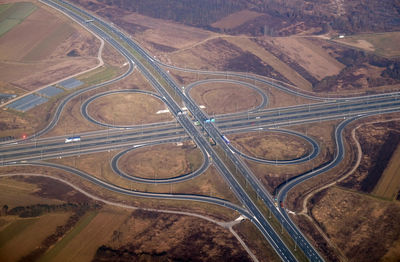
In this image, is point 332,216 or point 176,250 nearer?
point 176,250

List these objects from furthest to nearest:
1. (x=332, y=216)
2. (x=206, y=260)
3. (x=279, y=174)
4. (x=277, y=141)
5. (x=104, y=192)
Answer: (x=277, y=141)
(x=279, y=174)
(x=104, y=192)
(x=332, y=216)
(x=206, y=260)

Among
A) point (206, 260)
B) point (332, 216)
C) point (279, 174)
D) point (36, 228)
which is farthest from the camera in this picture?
point (279, 174)

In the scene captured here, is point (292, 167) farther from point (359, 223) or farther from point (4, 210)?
point (4, 210)

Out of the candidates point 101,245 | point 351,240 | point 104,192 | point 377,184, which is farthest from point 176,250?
point 377,184

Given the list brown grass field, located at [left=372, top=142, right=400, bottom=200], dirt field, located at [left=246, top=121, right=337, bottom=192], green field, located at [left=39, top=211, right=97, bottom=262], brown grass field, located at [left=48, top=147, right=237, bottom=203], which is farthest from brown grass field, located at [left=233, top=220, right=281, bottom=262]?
brown grass field, located at [left=372, top=142, right=400, bottom=200]

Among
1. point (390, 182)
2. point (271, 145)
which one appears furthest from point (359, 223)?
point (271, 145)

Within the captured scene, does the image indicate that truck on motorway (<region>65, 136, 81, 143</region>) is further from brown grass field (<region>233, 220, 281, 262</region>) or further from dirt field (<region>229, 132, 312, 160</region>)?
brown grass field (<region>233, 220, 281, 262</region>)

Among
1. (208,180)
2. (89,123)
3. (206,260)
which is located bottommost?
(206,260)

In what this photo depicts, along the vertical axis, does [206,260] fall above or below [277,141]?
below

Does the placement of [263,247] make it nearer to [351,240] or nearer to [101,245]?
[351,240]
